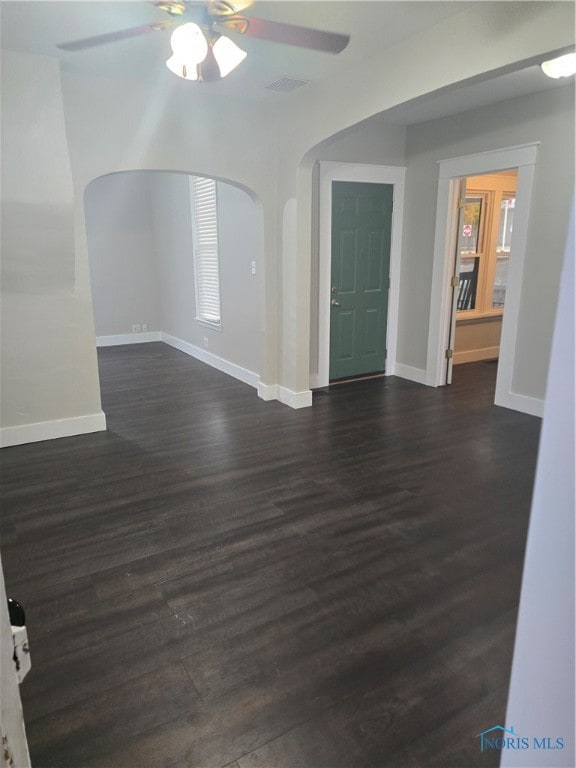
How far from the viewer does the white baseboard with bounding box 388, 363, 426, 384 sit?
5.55 meters

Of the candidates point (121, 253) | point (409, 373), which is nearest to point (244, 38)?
point (409, 373)

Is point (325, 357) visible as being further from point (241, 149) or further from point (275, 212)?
point (241, 149)

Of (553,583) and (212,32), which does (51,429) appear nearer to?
(212,32)

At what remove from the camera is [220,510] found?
2.94 meters

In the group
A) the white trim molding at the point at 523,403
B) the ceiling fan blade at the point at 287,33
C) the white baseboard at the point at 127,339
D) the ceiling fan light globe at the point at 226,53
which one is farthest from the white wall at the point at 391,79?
the white baseboard at the point at 127,339

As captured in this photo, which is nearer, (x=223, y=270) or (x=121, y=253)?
(x=223, y=270)

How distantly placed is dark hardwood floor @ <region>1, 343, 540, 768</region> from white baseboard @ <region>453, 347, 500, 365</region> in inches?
82.6

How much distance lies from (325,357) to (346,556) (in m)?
3.10

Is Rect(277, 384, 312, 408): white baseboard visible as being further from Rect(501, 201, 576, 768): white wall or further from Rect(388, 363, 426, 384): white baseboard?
Rect(501, 201, 576, 768): white wall

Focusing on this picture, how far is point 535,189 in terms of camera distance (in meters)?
4.18

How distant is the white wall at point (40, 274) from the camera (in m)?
3.36

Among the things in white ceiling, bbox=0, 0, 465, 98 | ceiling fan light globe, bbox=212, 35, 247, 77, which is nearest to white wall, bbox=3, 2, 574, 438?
white ceiling, bbox=0, 0, 465, 98

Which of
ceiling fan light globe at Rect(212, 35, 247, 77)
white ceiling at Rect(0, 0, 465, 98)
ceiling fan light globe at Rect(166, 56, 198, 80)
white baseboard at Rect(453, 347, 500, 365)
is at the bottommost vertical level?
white baseboard at Rect(453, 347, 500, 365)

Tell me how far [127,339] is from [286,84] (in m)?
4.92
